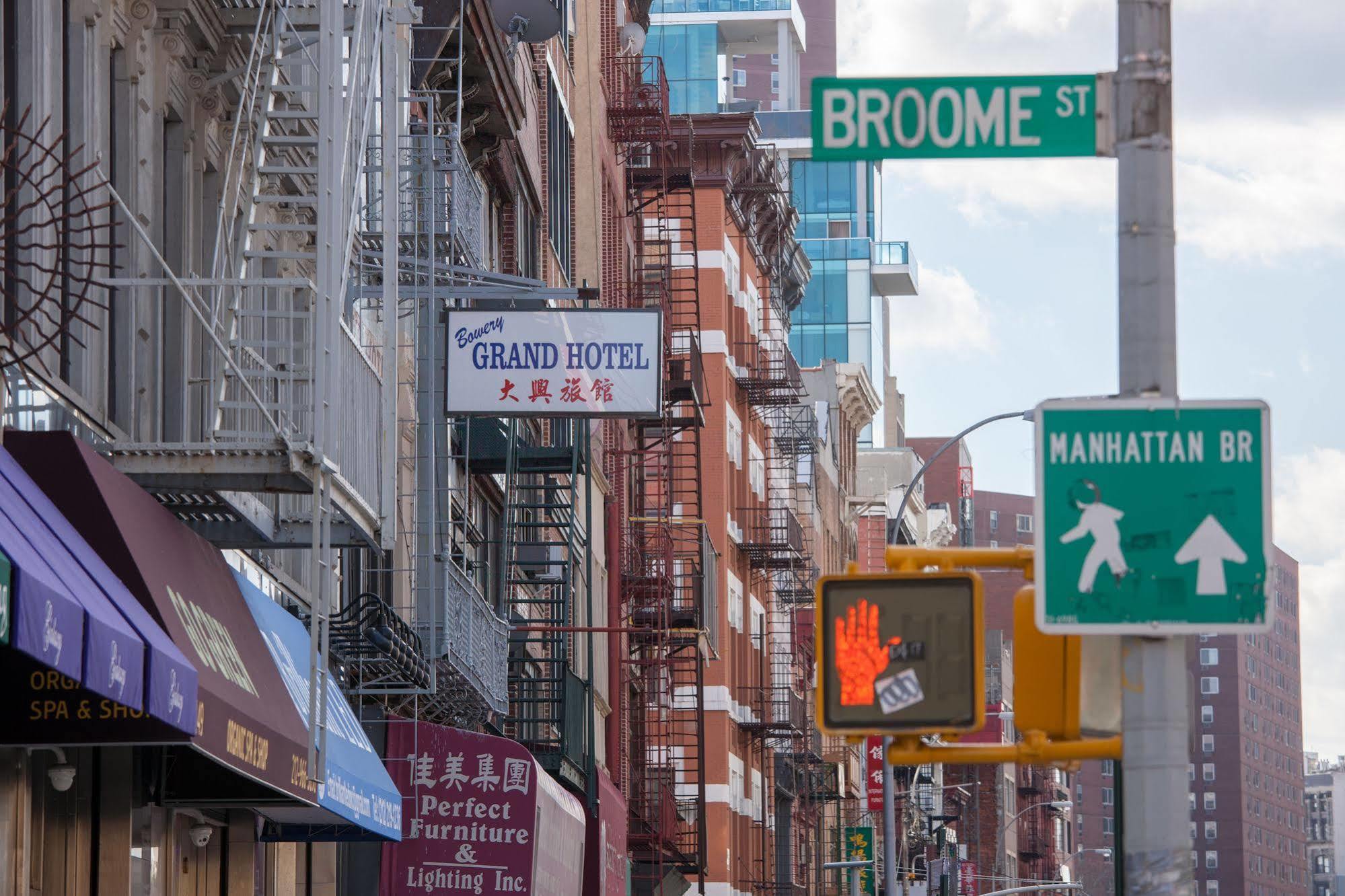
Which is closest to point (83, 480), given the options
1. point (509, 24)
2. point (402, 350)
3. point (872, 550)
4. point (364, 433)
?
point (364, 433)

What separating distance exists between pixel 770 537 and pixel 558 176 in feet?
83.4

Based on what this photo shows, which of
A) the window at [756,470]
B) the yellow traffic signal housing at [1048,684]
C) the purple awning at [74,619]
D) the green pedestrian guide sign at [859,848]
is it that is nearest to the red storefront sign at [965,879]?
the green pedestrian guide sign at [859,848]

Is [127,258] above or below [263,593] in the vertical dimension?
above

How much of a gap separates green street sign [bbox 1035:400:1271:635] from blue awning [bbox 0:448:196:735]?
5.52 metres

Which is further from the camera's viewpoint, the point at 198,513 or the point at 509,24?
the point at 509,24

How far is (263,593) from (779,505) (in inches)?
1964

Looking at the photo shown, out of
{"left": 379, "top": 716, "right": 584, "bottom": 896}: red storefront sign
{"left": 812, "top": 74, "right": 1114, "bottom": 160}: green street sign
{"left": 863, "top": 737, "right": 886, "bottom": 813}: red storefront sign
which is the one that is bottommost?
{"left": 863, "top": 737, "right": 886, "bottom": 813}: red storefront sign

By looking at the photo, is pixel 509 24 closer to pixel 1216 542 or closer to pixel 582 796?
pixel 582 796

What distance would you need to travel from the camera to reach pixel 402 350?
87.6 feet

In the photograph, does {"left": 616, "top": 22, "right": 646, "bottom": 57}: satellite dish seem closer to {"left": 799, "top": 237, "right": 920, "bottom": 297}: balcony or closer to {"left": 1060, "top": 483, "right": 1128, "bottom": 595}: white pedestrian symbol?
{"left": 1060, "top": 483, "right": 1128, "bottom": 595}: white pedestrian symbol

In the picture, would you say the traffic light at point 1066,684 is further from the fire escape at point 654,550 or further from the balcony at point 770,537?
the balcony at point 770,537

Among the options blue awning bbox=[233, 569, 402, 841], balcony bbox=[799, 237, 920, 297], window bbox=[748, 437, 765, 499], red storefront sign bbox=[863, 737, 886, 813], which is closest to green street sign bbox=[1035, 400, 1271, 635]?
blue awning bbox=[233, 569, 402, 841]

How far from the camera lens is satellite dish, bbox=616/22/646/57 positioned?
50031 mm

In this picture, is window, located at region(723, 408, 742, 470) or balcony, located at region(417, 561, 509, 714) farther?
window, located at region(723, 408, 742, 470)
